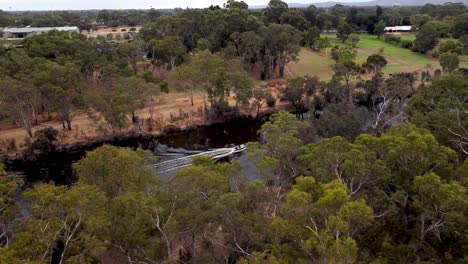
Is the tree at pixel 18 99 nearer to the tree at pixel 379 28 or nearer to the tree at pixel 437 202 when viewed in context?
the tree at pixel 437 202

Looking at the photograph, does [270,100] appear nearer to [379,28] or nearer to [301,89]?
[301,89]

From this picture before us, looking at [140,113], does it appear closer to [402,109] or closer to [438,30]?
[402,109]

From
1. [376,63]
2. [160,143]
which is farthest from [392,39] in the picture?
[160,143]

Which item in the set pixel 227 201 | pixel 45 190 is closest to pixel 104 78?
Result: pixel 45 190

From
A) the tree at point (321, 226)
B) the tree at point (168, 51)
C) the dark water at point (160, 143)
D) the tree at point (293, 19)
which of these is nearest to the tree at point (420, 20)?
the tree at point (293, 19)

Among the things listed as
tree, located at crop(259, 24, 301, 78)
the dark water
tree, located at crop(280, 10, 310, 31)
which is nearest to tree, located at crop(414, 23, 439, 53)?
tree, located at crop(280, 10, 310, 31)
